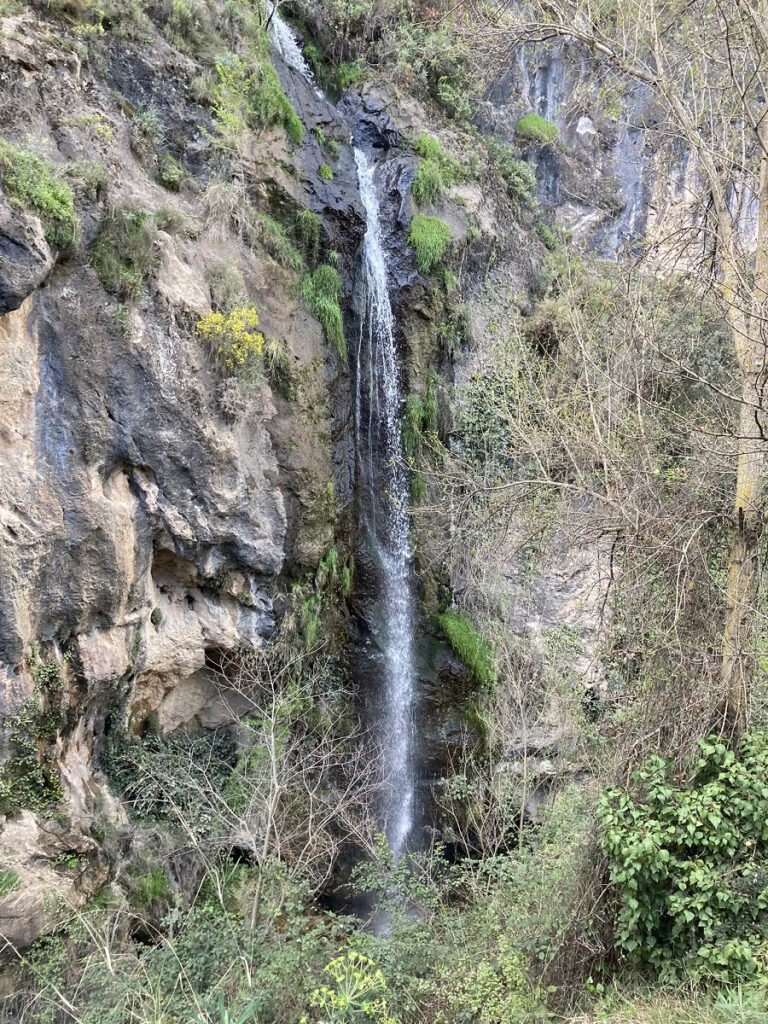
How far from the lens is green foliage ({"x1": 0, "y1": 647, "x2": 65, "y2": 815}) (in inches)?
233

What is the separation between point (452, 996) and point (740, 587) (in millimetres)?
3957

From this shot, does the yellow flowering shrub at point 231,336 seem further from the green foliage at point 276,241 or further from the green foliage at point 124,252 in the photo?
the green foliage at point 276,241

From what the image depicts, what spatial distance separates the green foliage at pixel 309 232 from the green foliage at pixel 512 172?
663 centimetres

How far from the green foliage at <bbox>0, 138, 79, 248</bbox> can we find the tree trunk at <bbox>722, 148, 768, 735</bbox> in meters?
6.12

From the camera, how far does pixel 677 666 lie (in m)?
4.72

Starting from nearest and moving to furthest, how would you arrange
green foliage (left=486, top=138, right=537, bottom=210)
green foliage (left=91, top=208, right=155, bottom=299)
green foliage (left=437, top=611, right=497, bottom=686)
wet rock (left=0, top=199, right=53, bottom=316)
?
wet rock (left=0, top=199, right=53, bottom=316), green foliage (left=91, top=208, right=155, bottom=299), green foliage (left=437, top=611, right=497, bottom=686), green foliage (left=486, top=138, right=537, bottom=210)

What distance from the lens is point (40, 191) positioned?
612 centimetres

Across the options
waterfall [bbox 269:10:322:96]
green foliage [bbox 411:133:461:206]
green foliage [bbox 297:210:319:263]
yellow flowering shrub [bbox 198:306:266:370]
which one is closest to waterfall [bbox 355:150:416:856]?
green foliage [bbox 411:133:461:206]

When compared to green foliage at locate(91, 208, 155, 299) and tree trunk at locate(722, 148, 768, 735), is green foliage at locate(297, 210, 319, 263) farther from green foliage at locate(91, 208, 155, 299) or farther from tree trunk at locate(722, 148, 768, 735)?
tree trunk at locate(722, 148, 768, 735)

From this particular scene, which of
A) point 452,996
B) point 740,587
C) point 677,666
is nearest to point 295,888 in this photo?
point 452,996

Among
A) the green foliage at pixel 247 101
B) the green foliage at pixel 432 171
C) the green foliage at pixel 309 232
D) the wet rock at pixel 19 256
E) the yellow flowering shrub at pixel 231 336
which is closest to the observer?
the wet rock at pixel 19 256

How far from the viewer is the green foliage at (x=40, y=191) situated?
234 inches

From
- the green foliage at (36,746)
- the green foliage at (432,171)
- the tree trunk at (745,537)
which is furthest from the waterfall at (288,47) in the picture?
the green foliage at (36,746)

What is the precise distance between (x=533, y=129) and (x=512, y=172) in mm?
1684
